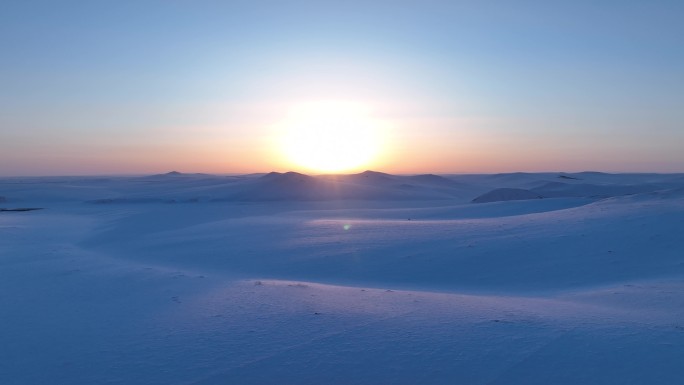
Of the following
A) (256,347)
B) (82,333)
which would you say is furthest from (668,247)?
(82,333)

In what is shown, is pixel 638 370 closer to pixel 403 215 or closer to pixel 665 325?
pixel 665 325

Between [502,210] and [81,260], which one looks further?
[502,210]

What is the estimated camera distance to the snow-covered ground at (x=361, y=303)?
174 inches

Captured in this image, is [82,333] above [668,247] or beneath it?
beneath

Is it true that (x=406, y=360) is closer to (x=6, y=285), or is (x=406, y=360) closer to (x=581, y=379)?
(x=581, y=379)

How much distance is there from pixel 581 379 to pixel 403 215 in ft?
47.2

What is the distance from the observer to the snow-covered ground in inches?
174

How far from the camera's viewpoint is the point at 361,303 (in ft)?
21.2

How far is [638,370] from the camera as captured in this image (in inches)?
162

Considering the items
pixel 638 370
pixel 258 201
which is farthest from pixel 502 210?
pixel 258 201

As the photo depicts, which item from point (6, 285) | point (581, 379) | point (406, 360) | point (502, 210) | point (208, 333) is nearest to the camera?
point (581, 379)

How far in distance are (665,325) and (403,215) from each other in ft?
44.1

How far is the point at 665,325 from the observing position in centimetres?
503

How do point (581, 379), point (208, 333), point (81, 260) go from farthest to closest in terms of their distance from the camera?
1. point (81, 260)
2. point (208, 333)
3. point (581, 379)
